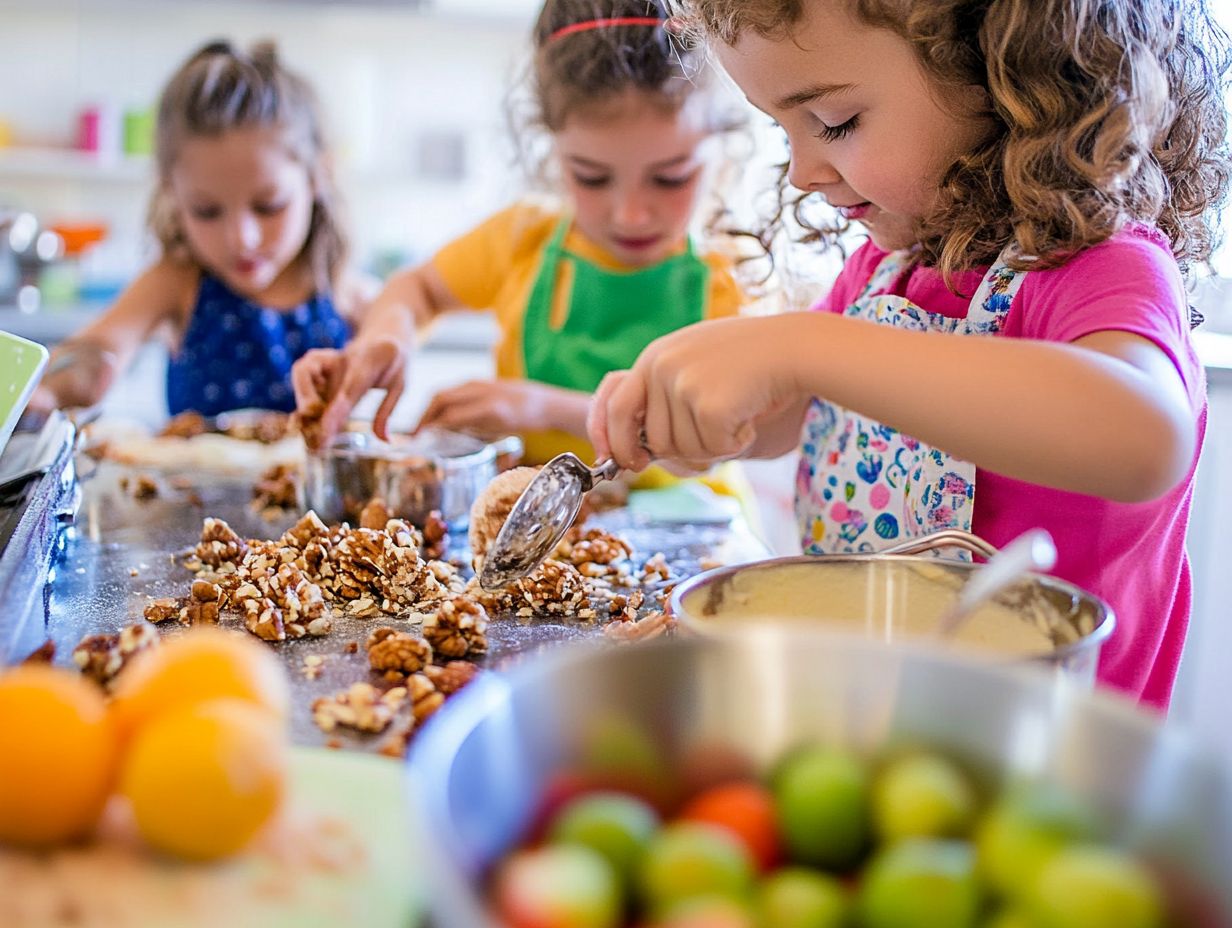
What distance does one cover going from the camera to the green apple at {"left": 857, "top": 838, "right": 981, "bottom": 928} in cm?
34

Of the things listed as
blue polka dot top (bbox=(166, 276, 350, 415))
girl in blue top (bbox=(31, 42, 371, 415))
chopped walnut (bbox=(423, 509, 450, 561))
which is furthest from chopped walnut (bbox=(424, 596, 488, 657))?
blue polka dot top (bbox=(166, 276, 350, 415))

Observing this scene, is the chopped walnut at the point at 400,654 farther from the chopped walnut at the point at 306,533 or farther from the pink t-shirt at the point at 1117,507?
the pink t-shirt at the point at 1117,507

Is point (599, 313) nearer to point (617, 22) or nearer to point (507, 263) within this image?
point (507, 263)

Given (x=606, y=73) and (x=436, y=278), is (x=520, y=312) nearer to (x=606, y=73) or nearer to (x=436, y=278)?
(x=436, y=278)

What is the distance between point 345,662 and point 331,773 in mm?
240

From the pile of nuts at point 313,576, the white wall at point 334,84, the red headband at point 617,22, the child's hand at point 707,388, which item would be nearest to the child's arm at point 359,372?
the pile of nuts at point 313,576

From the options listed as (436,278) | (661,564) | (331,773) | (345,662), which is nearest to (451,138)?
(436,278)

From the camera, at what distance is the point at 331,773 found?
1.68 feet

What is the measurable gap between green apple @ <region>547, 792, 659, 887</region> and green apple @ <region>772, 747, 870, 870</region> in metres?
0.05

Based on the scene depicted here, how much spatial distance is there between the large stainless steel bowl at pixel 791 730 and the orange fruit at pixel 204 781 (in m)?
0.07

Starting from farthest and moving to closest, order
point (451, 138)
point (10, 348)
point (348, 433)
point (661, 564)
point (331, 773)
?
point (451, 138), point (348, 433), point (661, 564), point (10, 348), point (331, 773)

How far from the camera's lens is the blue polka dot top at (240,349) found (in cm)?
189

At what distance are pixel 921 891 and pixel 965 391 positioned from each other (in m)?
0.35

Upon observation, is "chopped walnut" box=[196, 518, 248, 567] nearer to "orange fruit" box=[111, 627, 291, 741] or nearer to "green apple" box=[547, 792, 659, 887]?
"orange fruit" box=[111, 627, 291, 741]
